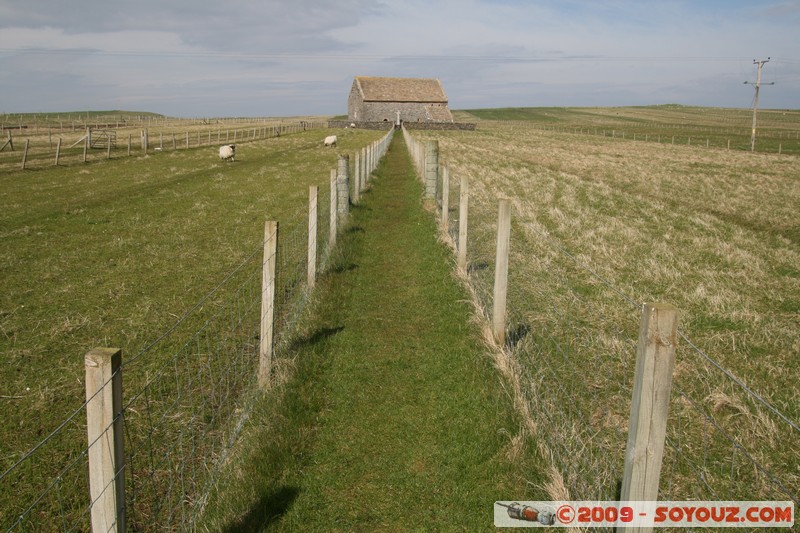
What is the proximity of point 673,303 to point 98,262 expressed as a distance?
9.74 metres

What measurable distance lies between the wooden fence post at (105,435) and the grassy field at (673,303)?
2888 millimetres

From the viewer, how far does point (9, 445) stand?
509cm

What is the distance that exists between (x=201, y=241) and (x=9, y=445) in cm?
809

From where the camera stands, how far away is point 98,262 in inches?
437

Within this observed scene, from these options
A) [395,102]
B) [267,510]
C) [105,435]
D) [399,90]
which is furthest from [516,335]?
[399,90]

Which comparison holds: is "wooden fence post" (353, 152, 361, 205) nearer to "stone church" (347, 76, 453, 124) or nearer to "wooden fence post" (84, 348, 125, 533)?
"wooden fence post" (84, 348, 125, 533)

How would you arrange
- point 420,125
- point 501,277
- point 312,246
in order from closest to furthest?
1. point 501,277
2. point 312,246
3. point 420,125

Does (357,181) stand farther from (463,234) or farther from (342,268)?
(463,234)

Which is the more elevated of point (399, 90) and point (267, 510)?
point (399, 90)

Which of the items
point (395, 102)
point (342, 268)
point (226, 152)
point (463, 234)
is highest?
point (395, 102)

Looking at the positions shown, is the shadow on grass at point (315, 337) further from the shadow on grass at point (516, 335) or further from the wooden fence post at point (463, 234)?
the wooden fence post at point (463, 234)

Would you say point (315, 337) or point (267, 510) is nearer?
point (267, 510)

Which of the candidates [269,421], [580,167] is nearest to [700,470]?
[269,421]

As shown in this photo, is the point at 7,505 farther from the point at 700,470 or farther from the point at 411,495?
the point at 700,470
